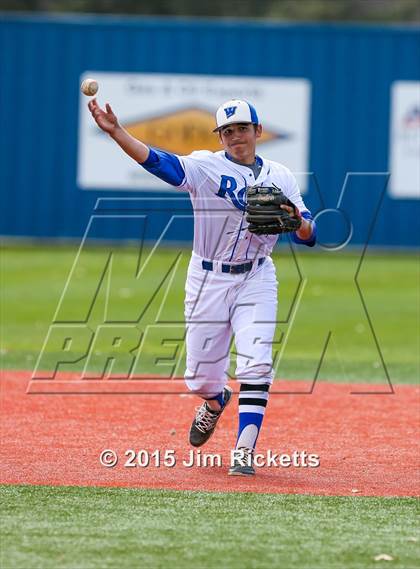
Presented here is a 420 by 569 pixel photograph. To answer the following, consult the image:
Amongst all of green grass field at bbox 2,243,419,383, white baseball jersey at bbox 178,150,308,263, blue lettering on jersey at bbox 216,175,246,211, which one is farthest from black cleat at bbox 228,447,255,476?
green grass field at bbox 2,243,419,383

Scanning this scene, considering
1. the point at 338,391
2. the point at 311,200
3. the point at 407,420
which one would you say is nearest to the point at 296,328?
the point at 338,391

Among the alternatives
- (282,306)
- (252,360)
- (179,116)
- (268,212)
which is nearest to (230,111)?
(268,212)

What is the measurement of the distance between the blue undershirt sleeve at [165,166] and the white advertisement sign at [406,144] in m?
15.9

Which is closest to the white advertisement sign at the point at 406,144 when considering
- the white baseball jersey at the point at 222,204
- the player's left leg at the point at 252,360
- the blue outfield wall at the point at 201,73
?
the blue outfield wall at the point at 201,73

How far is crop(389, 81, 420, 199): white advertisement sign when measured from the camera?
75.3ft

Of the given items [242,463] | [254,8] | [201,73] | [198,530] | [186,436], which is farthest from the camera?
[254,8]

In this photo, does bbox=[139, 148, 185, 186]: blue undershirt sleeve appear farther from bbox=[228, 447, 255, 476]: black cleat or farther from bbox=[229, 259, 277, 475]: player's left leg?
bbox=[228, 447, 255, 476]: black cleat

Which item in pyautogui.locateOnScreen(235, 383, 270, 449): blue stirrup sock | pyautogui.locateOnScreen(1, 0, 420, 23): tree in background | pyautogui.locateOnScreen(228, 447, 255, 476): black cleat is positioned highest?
pyautogui.locateOnScreen(235, 383, 270, 449): blue stirrup sock

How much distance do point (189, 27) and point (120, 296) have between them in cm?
766

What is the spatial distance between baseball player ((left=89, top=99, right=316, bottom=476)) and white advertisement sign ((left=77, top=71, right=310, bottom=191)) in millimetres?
15223

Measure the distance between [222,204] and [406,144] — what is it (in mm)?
15898

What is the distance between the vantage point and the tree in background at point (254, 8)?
43.2m

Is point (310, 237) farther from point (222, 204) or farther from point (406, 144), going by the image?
point (406, 144)

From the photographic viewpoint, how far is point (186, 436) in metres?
8.70
